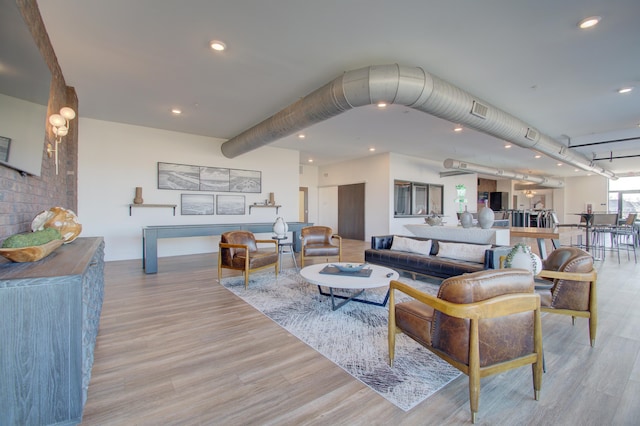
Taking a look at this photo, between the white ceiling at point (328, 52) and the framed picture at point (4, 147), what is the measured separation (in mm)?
1540

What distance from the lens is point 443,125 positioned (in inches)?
243

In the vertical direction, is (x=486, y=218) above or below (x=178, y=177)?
below

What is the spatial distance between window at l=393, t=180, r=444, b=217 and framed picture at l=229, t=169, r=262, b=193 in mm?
4381

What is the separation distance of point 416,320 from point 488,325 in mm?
442

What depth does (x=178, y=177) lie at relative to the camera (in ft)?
22.6

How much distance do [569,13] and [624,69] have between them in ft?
6.23

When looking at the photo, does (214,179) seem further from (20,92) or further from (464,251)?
(464,251)

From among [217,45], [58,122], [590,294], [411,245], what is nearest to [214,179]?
[58,122]

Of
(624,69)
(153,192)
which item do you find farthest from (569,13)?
(153,192)

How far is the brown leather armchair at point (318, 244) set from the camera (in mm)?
5086

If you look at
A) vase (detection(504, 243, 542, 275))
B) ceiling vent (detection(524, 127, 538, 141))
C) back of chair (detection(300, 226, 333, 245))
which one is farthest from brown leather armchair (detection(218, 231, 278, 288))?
ceiling vent (detection(524, 127, 538, 141))

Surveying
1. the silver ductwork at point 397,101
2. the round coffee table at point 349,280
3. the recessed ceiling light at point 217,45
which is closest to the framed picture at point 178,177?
the silver ductwork at point 397,101

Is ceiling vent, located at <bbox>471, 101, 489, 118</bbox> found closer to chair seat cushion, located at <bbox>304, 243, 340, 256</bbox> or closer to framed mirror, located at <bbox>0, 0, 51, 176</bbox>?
chair seat cushion, located at <bbox>304, 243, 340, 256</bbox>

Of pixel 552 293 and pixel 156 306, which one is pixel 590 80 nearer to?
pixel 552 293
